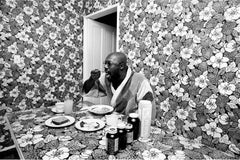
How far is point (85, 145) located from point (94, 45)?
2.12 meters

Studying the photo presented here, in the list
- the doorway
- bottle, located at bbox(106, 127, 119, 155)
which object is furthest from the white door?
bottle, located at bbox(106, 127, 119, 155)

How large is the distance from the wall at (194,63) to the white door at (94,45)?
1.06 meters

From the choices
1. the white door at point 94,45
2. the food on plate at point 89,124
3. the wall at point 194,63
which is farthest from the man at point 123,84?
the white door at point 94,45

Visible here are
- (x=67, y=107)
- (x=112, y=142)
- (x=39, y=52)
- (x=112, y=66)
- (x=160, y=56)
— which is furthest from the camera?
(x=39, y=52)

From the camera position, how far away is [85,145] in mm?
839

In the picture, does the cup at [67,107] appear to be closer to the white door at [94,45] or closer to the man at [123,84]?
the man at [123,84]

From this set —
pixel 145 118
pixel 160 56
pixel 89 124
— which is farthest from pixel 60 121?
pixel 160 56

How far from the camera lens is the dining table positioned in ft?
2.49

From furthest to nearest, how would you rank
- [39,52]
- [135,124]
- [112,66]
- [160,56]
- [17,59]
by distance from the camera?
[39,52]
[17,59]
[160,56]
[112,66]
[135,124]

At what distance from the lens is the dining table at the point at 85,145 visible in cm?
76

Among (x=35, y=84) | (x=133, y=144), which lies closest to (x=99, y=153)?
(x=133, y=144)

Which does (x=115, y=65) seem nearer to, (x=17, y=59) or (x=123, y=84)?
(x=123, y=84)

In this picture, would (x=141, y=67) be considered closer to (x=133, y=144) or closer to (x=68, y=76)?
(x=133, y=144)

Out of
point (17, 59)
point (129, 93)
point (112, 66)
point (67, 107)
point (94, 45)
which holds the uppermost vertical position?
point (94, 45)
